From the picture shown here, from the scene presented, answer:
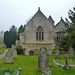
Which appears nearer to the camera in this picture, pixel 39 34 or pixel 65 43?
pixel 39 34

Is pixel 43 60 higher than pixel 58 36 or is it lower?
lower

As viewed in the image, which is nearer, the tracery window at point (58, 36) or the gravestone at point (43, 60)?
the gravestone at point (43, 60)

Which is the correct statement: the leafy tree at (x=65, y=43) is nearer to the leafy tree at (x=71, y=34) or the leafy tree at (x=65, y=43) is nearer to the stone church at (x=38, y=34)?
the leafy tree at (x=71, y=34)

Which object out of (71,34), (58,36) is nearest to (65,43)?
(58,36)

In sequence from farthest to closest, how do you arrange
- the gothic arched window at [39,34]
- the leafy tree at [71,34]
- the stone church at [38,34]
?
the gothic arched window at [39,34] < the stone church at [38,34] < the leafy tree at [71,34]

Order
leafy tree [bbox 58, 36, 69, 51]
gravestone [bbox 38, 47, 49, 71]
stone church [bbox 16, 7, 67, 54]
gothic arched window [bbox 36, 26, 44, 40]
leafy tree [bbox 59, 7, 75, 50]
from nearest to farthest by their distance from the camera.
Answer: gravestone [bbox 38, 47, 49, 71]
leafy tree [bbox 59, 7, 75, 50]
leafy tree [bbox 58, 36, 69, 51]
stone church [bbox 16, 7, 67, 54]
gothic arched window [bbox 36, 26, 44, 40]

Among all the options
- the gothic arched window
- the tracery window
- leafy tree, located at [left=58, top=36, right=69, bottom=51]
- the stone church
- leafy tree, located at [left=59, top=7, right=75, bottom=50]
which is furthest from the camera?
the tracery window

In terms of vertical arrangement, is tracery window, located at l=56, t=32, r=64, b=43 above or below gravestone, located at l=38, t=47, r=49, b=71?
above

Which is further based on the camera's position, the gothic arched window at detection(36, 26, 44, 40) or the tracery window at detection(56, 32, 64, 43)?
the tracery window at detection(56, 32, 64, 43)

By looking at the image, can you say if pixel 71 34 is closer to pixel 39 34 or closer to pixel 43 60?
pixel 43 60

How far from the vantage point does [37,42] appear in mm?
28094

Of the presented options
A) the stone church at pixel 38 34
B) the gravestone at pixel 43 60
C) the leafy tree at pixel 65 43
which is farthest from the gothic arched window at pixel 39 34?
the gravestone at pixel 43 60

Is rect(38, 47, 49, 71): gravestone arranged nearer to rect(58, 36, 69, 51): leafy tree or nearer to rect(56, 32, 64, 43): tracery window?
rect(58, 36, 69, 51): leafy tree

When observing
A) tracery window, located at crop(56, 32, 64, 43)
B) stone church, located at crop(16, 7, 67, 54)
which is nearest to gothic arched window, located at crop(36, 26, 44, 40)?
stone church, located at crop(16, 7, 67, 54)
